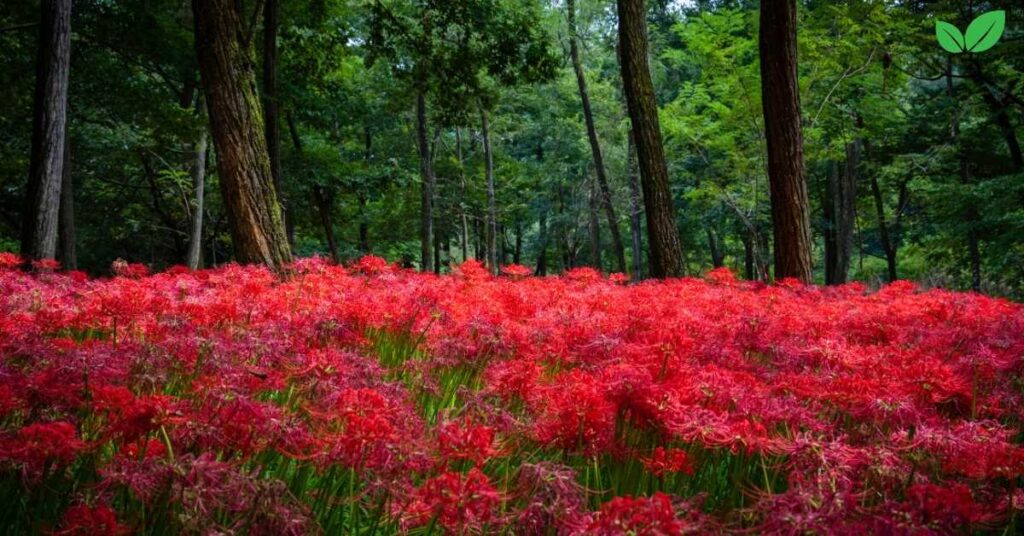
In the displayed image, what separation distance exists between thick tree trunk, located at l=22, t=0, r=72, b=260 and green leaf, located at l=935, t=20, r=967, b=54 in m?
9.81

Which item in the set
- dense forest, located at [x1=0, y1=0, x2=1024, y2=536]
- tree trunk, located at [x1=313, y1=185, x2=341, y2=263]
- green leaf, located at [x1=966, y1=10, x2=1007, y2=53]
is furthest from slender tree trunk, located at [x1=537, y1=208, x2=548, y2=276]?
green leaf, located at [x1=966, y1=10, x2=1007, y2=53]

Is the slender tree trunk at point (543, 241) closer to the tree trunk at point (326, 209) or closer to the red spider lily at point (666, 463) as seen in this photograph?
the tree trunk at point (326, 209)

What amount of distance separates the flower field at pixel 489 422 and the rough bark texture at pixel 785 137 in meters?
3.89

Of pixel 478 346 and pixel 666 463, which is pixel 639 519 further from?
pixel 478 346

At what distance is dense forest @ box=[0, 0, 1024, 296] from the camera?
8453 mm

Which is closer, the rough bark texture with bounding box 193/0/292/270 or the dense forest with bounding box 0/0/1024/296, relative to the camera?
the rough bark texture with bounding box 193/0/292/270

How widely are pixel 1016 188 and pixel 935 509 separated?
14288 millimetres

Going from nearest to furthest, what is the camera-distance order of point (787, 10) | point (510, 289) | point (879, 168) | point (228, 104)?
point (510, 289) < point (228, 104) < point (787, 10) < point (879, 168)

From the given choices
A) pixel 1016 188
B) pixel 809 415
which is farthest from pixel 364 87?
pixel 809 415

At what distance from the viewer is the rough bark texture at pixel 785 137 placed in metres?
7.08

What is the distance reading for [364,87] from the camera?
72.4 ft

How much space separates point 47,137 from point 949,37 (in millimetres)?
A: 10317

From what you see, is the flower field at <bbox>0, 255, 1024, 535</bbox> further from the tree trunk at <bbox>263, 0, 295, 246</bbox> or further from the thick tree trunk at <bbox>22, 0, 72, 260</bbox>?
the tree trunk at <bbox>263, 0, 295, 246</bbox>

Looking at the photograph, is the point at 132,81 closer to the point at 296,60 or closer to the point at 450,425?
the point at 296,60
